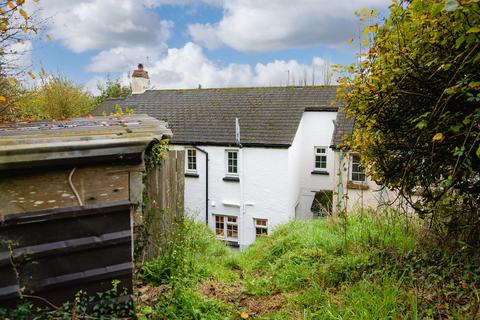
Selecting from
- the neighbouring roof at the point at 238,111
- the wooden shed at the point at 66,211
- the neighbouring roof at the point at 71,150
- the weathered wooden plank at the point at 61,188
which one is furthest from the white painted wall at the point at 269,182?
the neighbouring roof at the point at 71,150

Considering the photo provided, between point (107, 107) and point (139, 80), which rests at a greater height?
point (139, 80)

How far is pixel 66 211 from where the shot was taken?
8.96 feet

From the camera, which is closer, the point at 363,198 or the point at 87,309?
the point at 87,309

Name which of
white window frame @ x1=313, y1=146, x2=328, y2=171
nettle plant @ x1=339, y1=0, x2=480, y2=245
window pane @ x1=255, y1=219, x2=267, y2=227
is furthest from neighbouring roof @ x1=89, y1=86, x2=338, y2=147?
nettle plant @ x1=339, y1=0, x2=480, y2=245

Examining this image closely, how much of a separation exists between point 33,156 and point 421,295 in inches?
144

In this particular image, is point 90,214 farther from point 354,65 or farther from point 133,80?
point 133,80

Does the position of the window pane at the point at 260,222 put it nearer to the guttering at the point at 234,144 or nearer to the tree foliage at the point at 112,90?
the guttering at the point at 234,144

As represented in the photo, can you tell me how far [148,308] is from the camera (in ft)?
11.8

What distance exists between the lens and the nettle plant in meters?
→ 3.07

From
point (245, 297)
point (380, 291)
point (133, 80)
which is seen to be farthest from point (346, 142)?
point (133, 80)

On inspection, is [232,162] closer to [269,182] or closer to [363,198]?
[269,182]

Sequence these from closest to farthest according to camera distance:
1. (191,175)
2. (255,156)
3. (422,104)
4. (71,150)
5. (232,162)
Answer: (71,150)
(422,104)
(255,156)
(232,162)
(191,175)

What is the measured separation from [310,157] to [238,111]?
4769 millimetres

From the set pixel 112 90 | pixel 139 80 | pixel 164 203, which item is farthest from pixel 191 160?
pixel 112 90
